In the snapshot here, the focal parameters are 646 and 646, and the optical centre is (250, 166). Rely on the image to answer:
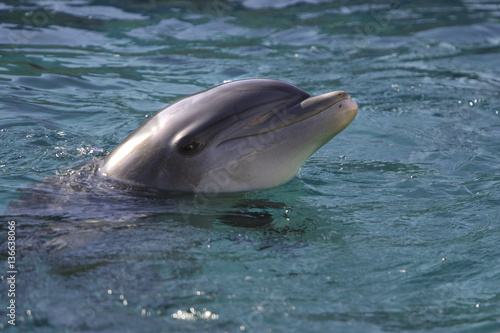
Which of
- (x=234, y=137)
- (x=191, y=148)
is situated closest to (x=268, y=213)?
(x=234, y=137)

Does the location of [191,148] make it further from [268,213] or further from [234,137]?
[268,213]

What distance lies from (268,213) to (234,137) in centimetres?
65

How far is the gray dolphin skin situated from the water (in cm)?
19

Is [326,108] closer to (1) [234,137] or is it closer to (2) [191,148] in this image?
(1) [234,137]

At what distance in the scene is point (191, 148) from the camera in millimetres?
5016

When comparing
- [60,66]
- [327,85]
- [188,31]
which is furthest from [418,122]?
[188,31]

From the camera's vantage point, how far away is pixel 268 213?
5.04m

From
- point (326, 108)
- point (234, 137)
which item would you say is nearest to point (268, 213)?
point (234, 137)

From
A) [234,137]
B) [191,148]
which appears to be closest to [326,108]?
[234,137]

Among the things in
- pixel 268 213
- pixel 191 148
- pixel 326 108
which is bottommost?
pixel 268 213

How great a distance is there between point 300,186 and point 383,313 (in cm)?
220

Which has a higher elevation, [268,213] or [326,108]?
[326,108]

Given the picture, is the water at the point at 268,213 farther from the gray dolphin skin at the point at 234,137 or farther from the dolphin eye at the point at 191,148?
Result: the dolphin eye at the point at 191,148

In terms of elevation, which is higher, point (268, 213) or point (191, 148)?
point (191, 148)
